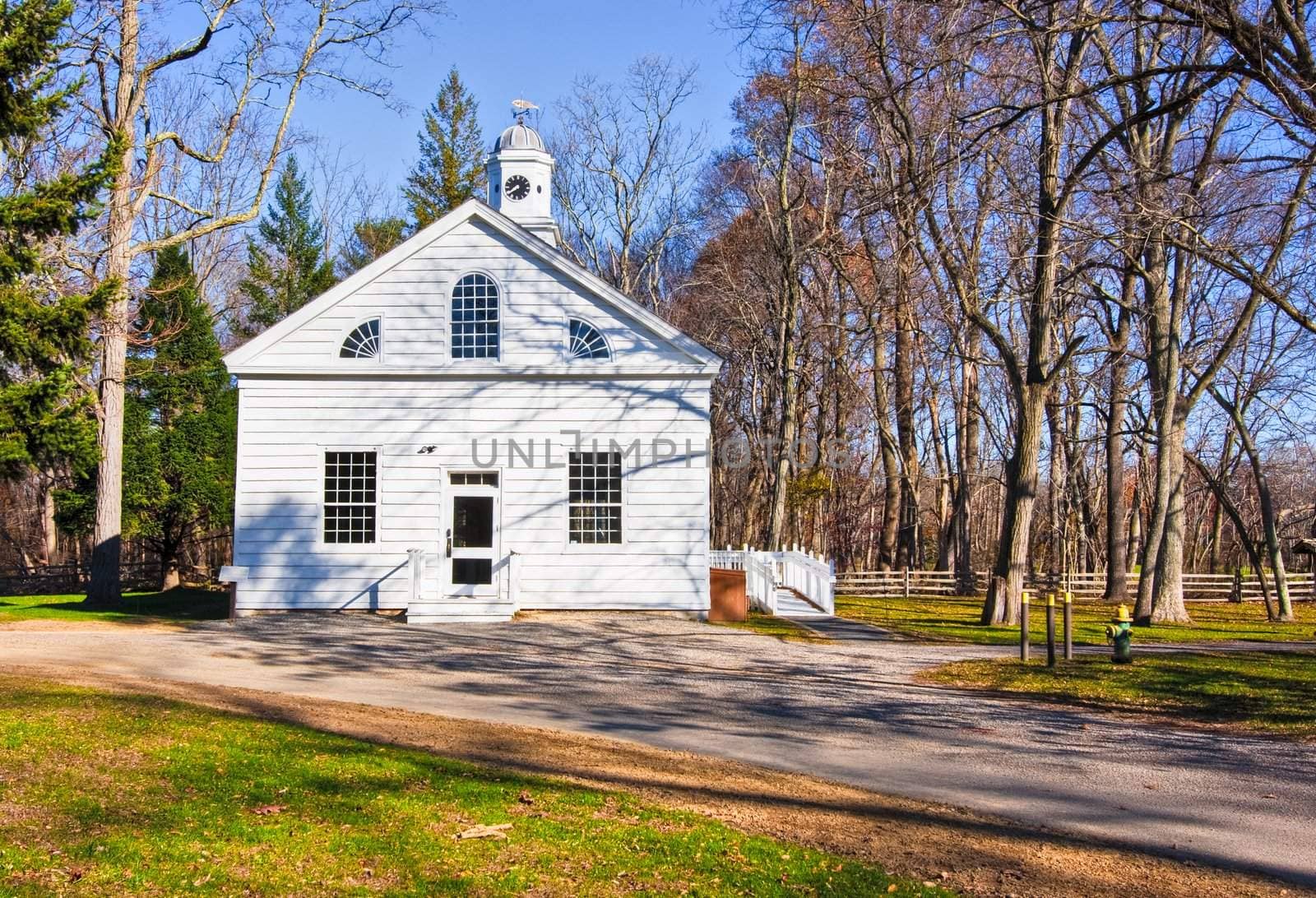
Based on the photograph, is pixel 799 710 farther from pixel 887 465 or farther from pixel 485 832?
pixel 887 465

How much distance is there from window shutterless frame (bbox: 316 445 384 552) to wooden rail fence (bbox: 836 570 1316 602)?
18897 mm

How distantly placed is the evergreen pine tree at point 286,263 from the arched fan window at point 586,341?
77.8 feet

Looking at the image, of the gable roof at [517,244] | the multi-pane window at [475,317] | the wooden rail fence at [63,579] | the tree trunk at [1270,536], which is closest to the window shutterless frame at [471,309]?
the multi-pane window at [475,317]

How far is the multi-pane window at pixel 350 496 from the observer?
19781 mm

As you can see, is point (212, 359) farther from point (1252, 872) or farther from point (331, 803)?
point (1252, 872)

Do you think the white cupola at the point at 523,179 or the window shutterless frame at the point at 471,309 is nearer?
the window shutterless frame at the point at 471,309

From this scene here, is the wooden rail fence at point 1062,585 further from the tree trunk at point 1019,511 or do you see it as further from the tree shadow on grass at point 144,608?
the tree shadow on grass at point 144,608

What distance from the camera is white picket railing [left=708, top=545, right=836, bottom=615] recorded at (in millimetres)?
22453

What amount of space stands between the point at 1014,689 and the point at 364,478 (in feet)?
39.4

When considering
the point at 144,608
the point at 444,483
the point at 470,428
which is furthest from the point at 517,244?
the point at 144,608

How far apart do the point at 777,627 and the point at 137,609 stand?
540 inches

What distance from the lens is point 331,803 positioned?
712 centimetres

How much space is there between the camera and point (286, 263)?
43.6m

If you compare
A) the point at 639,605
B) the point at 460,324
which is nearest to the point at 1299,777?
the point at 639,605
